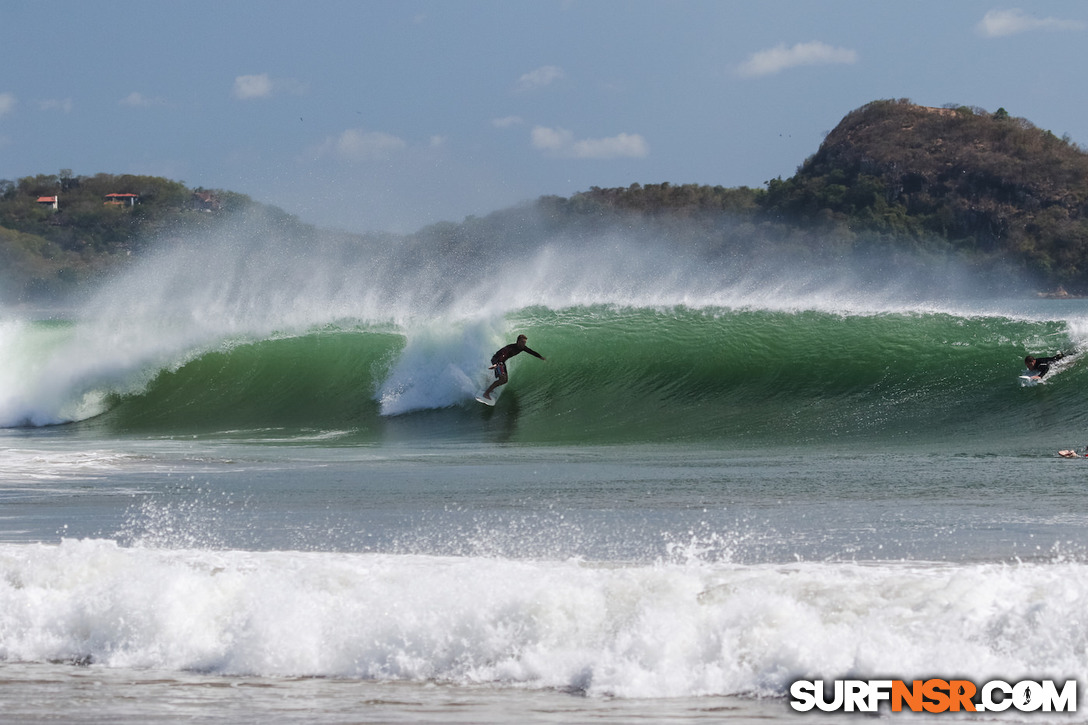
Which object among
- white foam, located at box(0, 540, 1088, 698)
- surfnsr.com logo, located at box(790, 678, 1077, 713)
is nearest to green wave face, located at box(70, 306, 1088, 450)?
white foam, located at box(0, 540, 1088, 698)

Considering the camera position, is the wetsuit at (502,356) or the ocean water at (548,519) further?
the wetsuit at (502,356)

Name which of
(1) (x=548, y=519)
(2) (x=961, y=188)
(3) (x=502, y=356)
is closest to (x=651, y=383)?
(3) (x=502, y=356)

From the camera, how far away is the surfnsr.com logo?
4.35 m

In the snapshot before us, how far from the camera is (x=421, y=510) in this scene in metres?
7.96

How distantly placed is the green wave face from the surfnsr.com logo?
24.3 feet

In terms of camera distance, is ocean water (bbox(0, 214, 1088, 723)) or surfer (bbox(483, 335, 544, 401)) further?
surfer (bbox(483, 335, 544, 401))

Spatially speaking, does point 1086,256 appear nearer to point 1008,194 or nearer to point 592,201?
point 1008,194

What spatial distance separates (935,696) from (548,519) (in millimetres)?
3360

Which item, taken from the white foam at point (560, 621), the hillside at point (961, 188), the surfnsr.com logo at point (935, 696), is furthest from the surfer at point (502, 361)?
the hillside at point (961, 188)

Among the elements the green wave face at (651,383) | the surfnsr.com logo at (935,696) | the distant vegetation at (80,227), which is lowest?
the surfnsr.com logo at (935,696)

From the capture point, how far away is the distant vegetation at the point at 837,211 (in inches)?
3615

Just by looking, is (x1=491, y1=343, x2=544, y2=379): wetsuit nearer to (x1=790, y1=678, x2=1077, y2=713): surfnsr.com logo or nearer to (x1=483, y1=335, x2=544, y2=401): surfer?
(x1=483, y1=335, x2=544, y2=401): surfer

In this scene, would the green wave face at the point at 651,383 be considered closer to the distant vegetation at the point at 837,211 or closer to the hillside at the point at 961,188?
the distant vegetation at the point at 837,211

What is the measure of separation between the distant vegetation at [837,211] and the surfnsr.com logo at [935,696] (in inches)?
3134
